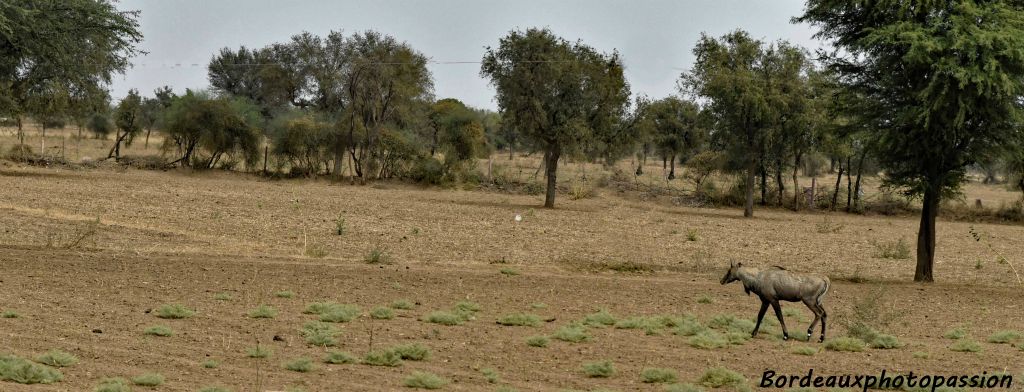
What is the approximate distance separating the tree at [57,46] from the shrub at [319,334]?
1446 cm

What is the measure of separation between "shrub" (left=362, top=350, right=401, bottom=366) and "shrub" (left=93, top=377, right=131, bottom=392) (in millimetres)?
2858

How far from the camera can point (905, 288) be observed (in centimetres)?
2245

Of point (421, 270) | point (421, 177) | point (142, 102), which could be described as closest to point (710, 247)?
point (421, 270)

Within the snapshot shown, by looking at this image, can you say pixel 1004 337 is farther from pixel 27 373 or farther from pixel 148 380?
pixel 27 373

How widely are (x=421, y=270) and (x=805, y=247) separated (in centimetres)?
1450

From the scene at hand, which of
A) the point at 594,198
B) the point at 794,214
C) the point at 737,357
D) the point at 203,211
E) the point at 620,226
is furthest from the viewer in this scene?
the point at 594,198

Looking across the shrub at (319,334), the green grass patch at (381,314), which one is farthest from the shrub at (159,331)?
the green grass patch at (381,314)

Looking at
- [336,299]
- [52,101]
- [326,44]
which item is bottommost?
[336,299]

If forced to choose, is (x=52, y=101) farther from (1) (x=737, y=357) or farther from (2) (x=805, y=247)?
(1) (x=737, y=357)

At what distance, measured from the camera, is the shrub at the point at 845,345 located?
1394 cm

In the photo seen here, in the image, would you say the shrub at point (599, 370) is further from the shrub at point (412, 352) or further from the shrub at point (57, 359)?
the shrub at point (57, 359)

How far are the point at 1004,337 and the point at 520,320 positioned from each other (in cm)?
692

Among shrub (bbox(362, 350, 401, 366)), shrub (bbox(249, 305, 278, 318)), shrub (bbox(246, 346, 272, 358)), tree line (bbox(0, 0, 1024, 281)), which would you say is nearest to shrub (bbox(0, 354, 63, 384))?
→ shrub (bbox(246, 346, 272, 358))

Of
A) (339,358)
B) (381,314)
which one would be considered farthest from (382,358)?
(381,314)
